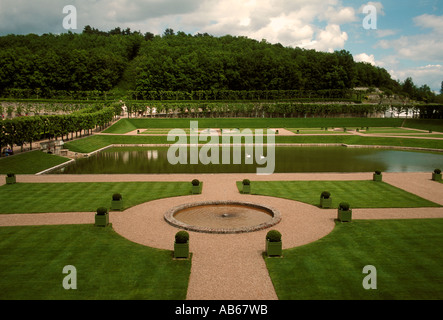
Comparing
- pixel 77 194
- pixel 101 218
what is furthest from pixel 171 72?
pixel 101 218

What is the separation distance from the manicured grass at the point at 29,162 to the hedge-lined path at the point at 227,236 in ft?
10.9

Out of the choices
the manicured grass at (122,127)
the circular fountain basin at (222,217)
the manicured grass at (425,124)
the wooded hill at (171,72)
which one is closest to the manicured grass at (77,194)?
the circular fountain basin at (222,217)

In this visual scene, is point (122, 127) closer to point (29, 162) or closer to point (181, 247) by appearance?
point (29, 162)

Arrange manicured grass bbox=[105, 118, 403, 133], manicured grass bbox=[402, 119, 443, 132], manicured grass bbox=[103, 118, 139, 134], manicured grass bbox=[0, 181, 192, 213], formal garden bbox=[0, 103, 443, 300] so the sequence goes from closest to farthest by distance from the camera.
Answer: formal garden bbox=[0, 103, 443, 300], manicured grass bbox=[0, 181, 192, 213], manicured grass bbox=[103, 118, 139, 134], manicured grass bbox=[402, 119, 443, 132], manicured grass bbox=[105, 118, 403, 133]

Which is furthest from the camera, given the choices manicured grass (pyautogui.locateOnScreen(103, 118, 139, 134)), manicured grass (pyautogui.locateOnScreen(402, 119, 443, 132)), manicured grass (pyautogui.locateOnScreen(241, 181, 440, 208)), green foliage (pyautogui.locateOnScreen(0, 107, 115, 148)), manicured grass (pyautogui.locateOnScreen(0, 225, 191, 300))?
manicured grass (pyautogui.locateOnScreen(402, 119, 443, 132))

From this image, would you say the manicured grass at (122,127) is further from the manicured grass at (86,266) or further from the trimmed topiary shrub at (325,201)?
the trimmed topiary shrub at (325,201)

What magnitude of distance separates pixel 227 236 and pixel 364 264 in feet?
24.0

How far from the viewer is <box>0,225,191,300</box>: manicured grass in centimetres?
1482

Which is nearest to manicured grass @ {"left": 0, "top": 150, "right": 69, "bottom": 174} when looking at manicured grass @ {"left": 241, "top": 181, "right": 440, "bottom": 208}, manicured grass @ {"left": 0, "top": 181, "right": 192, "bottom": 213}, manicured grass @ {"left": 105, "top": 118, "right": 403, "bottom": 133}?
manicured grass @ {"left": 0, "top": 181, "right": 192, "bottom": 213}

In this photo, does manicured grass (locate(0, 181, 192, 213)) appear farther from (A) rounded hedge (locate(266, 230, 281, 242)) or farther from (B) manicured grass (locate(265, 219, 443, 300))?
(B) manicured grass (locate(265, 219, 443, 300))

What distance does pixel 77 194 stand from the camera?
30.8 metres

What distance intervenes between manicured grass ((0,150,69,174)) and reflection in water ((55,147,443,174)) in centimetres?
234
